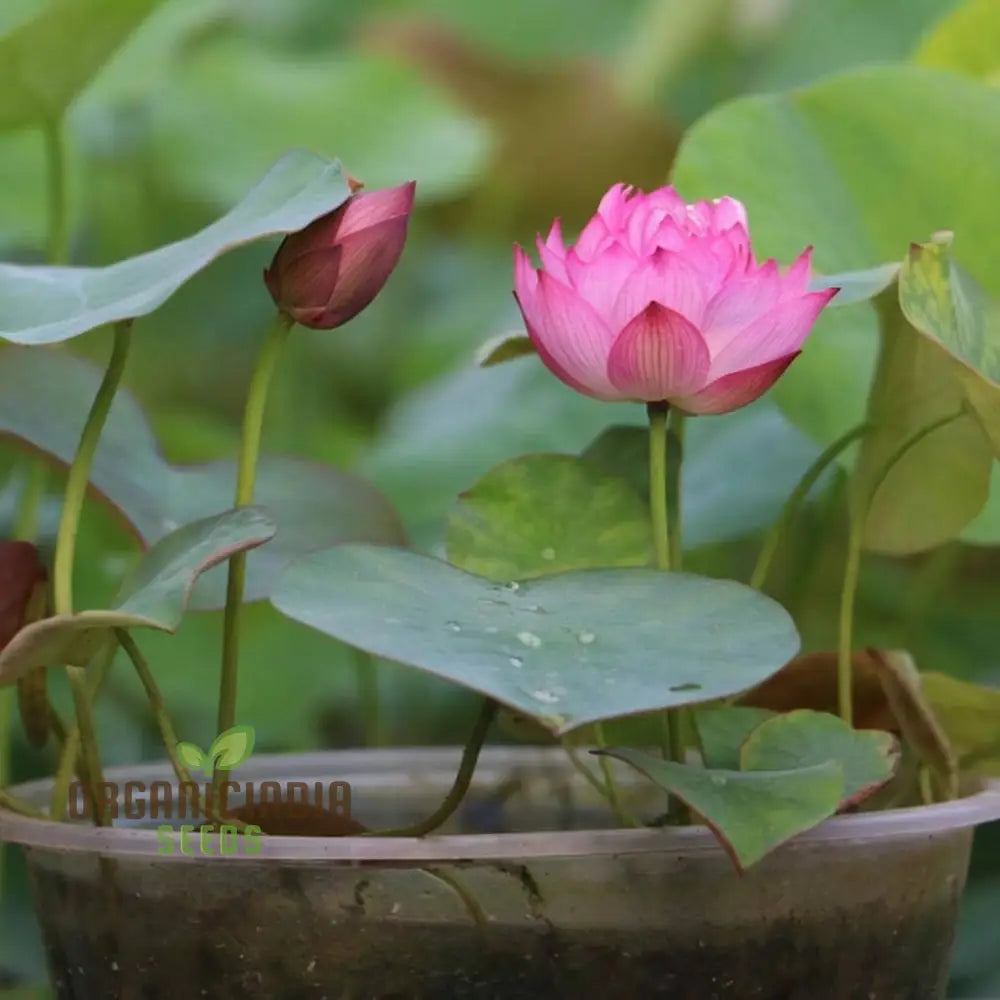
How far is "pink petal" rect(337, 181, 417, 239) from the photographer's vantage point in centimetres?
36

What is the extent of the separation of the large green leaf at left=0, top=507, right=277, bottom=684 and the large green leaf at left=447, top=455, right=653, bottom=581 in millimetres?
69

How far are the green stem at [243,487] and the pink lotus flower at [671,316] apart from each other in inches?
2.5

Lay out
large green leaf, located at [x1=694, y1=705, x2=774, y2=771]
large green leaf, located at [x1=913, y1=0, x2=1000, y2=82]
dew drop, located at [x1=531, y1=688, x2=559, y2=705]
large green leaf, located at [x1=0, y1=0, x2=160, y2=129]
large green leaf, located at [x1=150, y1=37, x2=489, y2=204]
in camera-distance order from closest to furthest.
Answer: dew drop, located at [x1=531, y1=688, x2=559, y2=705] → large green leaf, located at [x1=694, y1=705, x2=774, y2=771] → large green leaf, located at [x1=0, y1=0, x2=160, y2=129] → large green leaf, located at [x1=913, y1=0, x2=1000, y2=82] → large green leaf, located at [x1=150, y1=37, x2=489, y2=204]

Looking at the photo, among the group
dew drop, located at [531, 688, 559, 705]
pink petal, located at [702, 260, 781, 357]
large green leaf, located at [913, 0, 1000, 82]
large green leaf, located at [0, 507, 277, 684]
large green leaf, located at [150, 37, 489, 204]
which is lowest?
dew drop, located at [531, 688, 559, 705]

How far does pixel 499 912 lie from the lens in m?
0.33

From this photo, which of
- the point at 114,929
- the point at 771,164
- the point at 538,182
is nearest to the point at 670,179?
the point at 771,164

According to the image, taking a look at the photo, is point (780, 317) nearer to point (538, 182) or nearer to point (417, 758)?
point (417, 758)

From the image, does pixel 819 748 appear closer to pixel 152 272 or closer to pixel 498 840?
pixel 498 840

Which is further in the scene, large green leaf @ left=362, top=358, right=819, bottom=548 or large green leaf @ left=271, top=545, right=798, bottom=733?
large green leaf @ left=362, top=358, right=819, bottom=548

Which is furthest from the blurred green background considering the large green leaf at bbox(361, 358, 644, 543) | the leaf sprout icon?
the leaf sprout icon

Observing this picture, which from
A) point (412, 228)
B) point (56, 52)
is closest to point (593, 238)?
point (56, 52)

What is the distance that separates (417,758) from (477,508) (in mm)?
118

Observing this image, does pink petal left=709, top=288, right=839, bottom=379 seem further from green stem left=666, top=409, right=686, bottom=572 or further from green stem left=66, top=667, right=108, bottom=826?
green stem left=66, top=667, right=108, bottom=826

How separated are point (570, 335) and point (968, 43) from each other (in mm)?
331
